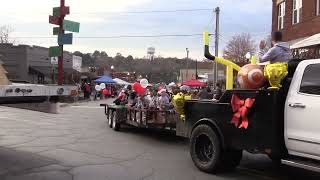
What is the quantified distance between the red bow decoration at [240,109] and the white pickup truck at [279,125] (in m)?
0.05

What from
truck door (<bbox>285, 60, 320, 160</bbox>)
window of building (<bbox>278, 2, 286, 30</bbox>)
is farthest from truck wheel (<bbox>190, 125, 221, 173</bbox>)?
window of building (<bbox>278, 2, 286, 30</bbox>)

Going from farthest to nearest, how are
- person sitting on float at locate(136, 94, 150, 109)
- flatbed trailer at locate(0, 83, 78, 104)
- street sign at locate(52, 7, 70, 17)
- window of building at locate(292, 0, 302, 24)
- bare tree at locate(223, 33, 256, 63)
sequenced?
bare tree at locate(223, 33, 256, 63), window of building at locate(292, 0, 302, 24), person sitting on float at locate(136, 94, 150, 109), street sign at locate(52, 7, 70, 17), flatbed trailer at locate(0, 83, 78, 104)

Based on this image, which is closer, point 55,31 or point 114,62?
point 55,31

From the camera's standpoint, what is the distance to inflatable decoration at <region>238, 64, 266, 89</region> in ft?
26.3

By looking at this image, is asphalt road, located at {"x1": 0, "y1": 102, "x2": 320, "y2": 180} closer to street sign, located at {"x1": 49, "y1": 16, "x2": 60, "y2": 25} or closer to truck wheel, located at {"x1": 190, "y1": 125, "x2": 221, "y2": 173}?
truck wheel, located at {"x1": 190, "y1": 125, "x2": 221, "y2": 173}

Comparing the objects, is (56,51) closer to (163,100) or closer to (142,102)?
(142,102)

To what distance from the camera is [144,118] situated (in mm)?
13883

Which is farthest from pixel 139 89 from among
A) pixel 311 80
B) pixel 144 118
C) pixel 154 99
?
pixel 311 80

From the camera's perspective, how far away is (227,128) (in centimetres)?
860

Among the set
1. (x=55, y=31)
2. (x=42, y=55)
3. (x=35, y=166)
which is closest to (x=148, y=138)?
(x=55, y=31)

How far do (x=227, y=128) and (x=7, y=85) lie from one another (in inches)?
150

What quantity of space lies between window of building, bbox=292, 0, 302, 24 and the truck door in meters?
20.9

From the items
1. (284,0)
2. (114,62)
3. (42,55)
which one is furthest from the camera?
(114,62)

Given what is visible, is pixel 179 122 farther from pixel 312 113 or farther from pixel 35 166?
pixel 312 113
